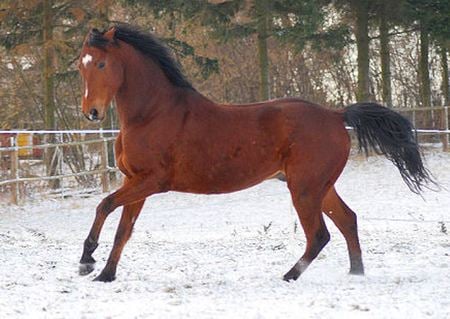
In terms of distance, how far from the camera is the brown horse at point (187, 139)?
714cm

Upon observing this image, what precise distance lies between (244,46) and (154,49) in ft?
78.4

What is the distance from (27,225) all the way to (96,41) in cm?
806

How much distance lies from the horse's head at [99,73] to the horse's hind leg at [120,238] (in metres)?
0.83

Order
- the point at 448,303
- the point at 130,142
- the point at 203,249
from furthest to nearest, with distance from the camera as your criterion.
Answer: the point at 203,249, the point at 130,142, the point at 448,303

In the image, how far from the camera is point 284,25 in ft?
79.5

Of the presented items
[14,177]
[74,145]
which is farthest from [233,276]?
[74,145]

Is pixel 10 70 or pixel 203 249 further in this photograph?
pixel 10 70

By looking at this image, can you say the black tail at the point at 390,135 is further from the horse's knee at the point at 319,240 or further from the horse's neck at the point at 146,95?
the horse's neck at the point at 146,95

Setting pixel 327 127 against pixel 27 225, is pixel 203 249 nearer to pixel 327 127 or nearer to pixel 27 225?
pixel 327 127

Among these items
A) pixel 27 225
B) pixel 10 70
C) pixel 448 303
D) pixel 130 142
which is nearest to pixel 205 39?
pixel 10 70

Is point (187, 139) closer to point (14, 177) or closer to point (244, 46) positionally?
point (14, 177)

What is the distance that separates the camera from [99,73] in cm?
717

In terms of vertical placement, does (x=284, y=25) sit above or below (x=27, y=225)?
above

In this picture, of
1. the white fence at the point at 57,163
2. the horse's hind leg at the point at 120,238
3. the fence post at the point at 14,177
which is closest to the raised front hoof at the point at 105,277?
the horse's hind leg at the point at 120,238
